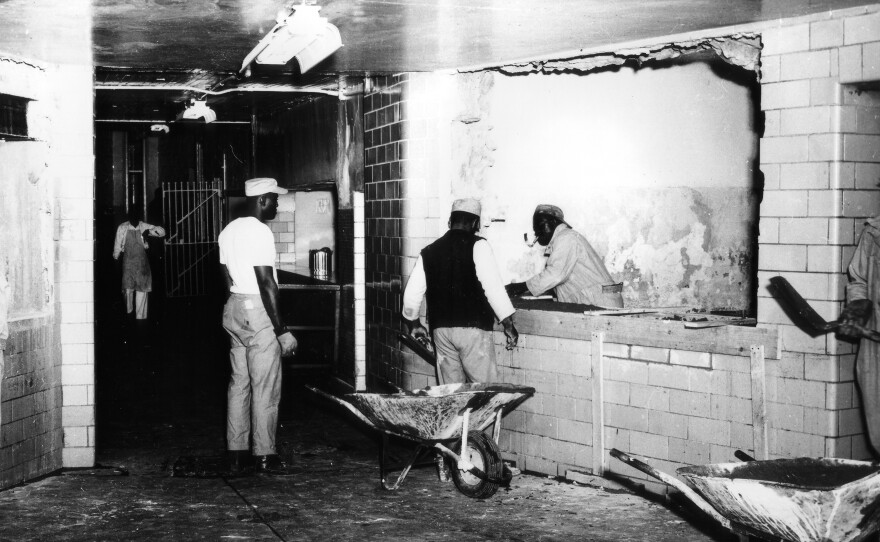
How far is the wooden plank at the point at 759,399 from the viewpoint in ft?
19.0

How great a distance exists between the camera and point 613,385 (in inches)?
259

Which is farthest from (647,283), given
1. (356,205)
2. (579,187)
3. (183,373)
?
(183,373)

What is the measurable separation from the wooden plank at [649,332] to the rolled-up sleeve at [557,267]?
0.81 metres

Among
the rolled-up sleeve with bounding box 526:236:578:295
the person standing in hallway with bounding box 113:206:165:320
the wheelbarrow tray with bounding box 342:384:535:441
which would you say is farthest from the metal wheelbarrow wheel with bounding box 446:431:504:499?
the person standing in hallway with bounding box 113:206:165:320

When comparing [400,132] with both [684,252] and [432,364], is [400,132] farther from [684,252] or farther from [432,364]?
[684,252]

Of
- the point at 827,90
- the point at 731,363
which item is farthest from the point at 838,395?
the point at 827,90

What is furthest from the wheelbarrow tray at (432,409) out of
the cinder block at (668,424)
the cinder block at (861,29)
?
the cinder block at (861,29)

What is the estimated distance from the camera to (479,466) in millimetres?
6305

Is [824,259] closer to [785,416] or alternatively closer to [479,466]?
[785,416]

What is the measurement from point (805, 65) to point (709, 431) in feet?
7.99

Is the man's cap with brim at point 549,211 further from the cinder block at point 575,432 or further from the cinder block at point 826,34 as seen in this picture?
the cinder block at point 826,34

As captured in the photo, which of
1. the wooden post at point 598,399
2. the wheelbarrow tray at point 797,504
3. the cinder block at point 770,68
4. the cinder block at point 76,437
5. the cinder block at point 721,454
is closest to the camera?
the wheelbarrow tray at point 797,504

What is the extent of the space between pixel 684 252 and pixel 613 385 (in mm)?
3695

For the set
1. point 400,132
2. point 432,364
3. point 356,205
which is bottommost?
point 432,364
